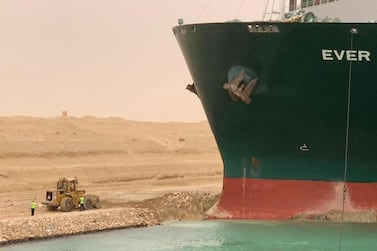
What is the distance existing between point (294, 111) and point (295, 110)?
4cm

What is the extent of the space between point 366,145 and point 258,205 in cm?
365

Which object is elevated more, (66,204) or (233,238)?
(66,204)

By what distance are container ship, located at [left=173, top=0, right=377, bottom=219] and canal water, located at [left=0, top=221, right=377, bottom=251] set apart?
2.10ft

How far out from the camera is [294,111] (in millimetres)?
20375

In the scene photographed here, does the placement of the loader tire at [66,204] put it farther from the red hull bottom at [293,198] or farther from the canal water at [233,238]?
the red hull bottom at [293,198]

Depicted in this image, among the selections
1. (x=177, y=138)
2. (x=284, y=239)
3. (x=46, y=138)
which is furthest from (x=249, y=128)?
(x=177, y=138)

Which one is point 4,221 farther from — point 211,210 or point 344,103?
point 344,103

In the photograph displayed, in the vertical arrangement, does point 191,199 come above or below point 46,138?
below

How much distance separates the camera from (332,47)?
19719 mm

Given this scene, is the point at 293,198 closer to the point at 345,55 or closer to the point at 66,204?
the point at 345,55

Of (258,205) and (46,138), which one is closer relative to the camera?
(258,205)

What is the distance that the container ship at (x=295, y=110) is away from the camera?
19.8 m

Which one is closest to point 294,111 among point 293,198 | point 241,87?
point 241,87

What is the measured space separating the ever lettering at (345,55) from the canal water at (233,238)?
15.8 ft
